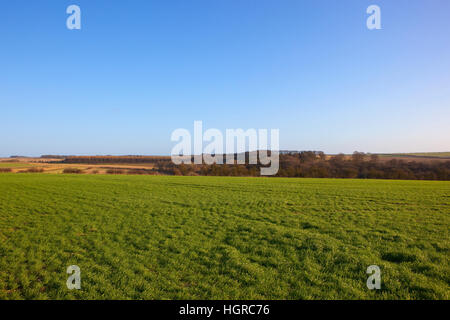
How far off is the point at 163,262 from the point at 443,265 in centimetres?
853

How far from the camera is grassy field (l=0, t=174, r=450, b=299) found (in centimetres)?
569

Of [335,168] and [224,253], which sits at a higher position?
[224,253]

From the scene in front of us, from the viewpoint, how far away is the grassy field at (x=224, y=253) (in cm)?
569

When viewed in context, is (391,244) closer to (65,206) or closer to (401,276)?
(401,276)

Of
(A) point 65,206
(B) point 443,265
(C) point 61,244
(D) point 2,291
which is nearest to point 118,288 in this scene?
(D) point 2,291

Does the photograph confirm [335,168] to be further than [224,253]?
Yes

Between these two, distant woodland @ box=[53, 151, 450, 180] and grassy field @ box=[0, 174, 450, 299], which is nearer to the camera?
grassy field @ box=[0, 174, 450, 299]

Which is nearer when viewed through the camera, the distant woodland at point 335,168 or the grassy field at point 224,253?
the grassy field at point 224,253

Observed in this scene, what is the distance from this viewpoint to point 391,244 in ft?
28.7

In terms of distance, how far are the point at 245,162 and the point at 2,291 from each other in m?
78.8

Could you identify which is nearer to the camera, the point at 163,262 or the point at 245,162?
the point at 163,262

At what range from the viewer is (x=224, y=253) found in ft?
26.5
